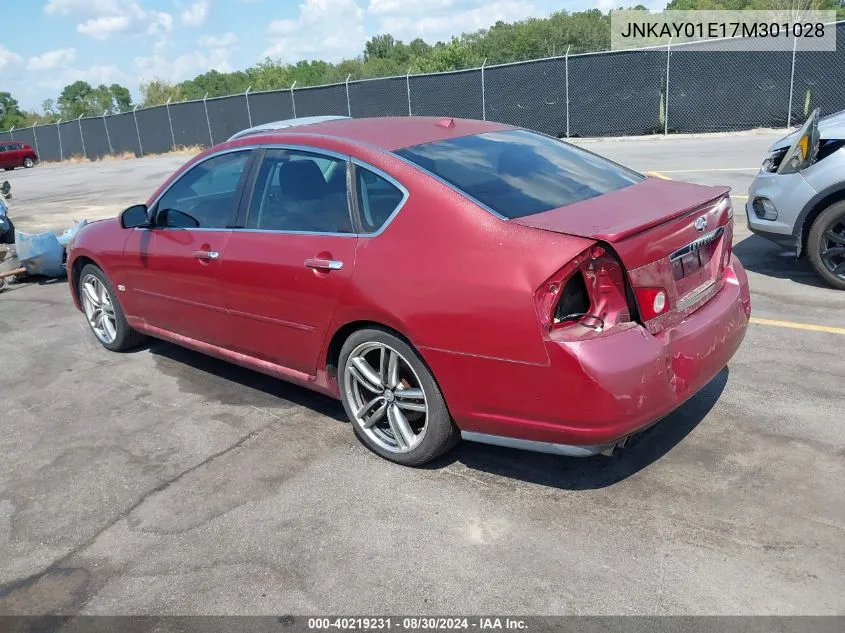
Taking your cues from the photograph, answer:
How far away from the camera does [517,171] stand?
3832 millimetres

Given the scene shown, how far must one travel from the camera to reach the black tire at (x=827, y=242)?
5.89 m

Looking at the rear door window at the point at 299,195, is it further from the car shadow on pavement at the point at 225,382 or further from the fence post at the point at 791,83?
the fence post at the point at 791,83

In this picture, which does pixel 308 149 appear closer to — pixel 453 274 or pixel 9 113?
pixel 453 274

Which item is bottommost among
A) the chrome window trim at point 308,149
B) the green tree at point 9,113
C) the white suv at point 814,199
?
the white suv at point 814,199

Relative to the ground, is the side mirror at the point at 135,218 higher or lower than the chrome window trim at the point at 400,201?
lower

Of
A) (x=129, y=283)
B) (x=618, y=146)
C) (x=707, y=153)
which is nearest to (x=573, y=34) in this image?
(x=618, y=146)

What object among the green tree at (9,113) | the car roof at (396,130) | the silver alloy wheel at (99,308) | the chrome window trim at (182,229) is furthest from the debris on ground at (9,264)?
the green tree at (9,113)

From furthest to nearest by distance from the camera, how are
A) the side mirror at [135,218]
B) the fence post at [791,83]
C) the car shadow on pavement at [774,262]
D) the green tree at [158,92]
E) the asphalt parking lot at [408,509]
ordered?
the green tree at [158,92], the fence post at [791,83], the car shadow on pavement at [774,262], the side mirror at [135,218], the asphalt parking lot at [408,509]

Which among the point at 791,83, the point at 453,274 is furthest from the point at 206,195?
the point at 791,83

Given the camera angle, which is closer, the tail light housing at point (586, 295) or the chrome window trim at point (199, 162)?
the tail light housing at point (586, 295)

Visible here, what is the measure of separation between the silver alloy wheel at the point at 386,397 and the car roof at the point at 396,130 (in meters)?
1.07

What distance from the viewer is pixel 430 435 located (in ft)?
11.8

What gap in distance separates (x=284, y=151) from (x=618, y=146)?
1681 cm

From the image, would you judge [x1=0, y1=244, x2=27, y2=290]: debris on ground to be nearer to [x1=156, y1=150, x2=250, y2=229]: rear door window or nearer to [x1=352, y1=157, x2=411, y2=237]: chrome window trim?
[x1=156, y1=150, x2=250, y2=229]: rear door window
